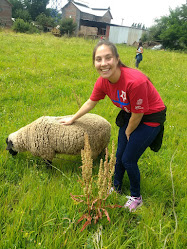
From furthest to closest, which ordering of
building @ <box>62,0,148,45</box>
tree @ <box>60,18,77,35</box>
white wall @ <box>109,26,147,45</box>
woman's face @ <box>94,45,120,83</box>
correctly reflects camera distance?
white wall @ <box>109,26,147,45</box> < building @ <box>62,0,148,45</box> < tree @ <box>60,18,77,35</box> < woman's face @ <box>94,45,120,83</box>

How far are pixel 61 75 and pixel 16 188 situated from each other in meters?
6.28

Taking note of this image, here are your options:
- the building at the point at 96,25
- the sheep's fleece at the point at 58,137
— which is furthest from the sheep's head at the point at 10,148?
the building at the point at 96,25

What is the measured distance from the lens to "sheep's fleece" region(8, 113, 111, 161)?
125 inches

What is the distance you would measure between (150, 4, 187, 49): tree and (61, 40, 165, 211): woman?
32.4 m

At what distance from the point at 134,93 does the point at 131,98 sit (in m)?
0.07

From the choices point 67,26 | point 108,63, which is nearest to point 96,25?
point 67,26

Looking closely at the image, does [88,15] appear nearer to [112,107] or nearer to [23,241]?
[112,107]

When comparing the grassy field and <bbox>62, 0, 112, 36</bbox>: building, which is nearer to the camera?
the grassy field

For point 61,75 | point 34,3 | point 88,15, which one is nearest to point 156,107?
point 61,75

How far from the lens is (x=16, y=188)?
2.66 metres

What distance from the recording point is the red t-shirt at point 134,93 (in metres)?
2.04

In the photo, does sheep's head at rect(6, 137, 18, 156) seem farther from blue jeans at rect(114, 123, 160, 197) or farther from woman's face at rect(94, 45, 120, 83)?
woman's face at rect(94, 45, 120, 83)

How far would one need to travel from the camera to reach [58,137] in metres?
3.20

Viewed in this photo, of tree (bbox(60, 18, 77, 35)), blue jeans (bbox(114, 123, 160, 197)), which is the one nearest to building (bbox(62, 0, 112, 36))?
tree (bbox(60, 18, 77, 35))
